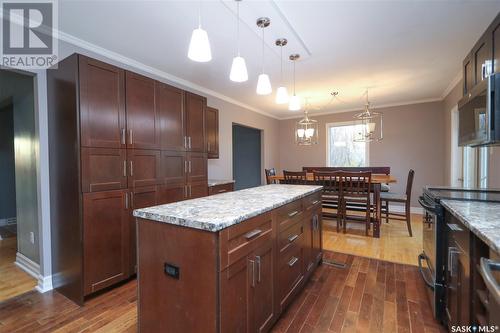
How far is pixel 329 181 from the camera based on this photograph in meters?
3.79

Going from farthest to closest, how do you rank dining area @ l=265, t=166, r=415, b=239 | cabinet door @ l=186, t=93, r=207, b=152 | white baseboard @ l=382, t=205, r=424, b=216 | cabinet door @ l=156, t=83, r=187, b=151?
white baseboard @ l=382, t=205, r=424, b=216, dining area @ l=265, t=166, r=415, b=239, cabinet door @ l=186, t=93, r=207, b=152, cabinet door @ l=156, t=83, r=187, b=151

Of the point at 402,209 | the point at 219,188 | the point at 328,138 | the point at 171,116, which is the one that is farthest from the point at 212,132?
the point at 402,209

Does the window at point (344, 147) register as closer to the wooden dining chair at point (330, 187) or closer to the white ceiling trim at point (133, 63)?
the wooden dining chair at point (330, 187)

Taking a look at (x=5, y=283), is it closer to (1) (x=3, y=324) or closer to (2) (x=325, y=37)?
(1) (x=3, y=324)

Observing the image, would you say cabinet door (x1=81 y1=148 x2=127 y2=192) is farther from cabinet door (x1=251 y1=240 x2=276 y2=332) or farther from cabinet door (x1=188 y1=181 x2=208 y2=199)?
cabinet door (x1=251 y1=240 x2=276 y2=332)

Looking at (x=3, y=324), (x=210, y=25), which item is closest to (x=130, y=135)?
(x=210, y=25)

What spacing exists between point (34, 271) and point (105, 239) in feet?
3.59

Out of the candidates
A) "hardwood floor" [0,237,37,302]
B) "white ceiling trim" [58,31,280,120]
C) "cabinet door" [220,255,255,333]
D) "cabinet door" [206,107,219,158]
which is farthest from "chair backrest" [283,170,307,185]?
"hardwood floor" [0,237,37,302]

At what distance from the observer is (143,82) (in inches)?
93.4

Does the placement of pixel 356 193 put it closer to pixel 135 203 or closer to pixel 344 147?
pixel 344 147

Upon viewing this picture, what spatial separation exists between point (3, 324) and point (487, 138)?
3.54m

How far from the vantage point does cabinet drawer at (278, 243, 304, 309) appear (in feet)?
5.48

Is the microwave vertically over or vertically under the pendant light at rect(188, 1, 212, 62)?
under

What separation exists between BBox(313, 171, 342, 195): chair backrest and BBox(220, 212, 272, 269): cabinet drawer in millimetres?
2457
